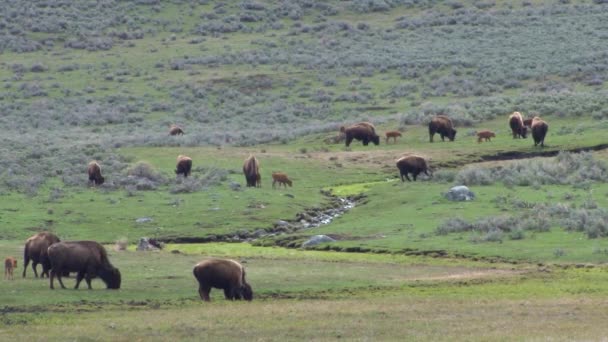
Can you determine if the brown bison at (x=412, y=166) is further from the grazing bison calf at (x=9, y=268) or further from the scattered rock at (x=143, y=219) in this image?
the grazing bison calf at (x=9, y=268)

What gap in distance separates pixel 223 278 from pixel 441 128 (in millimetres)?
33681

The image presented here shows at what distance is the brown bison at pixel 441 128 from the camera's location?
59.0 metres

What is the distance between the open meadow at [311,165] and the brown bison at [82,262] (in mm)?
358

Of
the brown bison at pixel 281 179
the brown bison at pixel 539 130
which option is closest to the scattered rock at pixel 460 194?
the brown bison at pixel 281 179

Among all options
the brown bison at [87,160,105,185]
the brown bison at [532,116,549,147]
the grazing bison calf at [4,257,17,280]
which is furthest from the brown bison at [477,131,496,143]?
the grazing bison calf at [4,257,17,280]

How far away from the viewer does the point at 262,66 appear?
90.6 metres

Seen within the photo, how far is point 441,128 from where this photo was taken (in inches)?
2329

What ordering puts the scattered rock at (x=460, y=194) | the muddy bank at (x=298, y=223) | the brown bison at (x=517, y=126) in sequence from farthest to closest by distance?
the brown bison at (x=517, y=126) → the scattered rock at (x=460, y=194) → the muddy bank at (x=298, y=223)

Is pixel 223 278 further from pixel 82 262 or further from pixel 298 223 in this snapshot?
pixel 298 223

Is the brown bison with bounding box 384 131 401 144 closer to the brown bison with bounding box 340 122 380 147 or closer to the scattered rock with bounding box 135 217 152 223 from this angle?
the brown bison with bounding box 340 122 380 147

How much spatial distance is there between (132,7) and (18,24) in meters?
11.1

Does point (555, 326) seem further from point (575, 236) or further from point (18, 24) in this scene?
point (18, 24)

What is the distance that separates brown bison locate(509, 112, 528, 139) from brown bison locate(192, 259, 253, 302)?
32979 mm

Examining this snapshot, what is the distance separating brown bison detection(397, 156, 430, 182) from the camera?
49.2 meters
